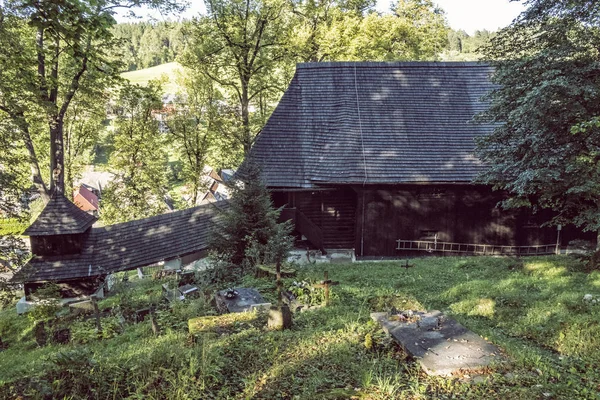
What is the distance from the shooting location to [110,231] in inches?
674

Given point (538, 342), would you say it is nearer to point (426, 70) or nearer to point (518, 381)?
point (518, 381)

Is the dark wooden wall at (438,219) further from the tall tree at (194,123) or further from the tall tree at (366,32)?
the tall tree at (194,123)

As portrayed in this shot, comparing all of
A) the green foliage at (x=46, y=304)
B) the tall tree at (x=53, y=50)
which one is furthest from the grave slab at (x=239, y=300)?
the green foliage at (x=46, y=304)

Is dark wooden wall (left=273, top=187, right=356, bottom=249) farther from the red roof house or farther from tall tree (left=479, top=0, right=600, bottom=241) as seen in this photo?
the red roof house

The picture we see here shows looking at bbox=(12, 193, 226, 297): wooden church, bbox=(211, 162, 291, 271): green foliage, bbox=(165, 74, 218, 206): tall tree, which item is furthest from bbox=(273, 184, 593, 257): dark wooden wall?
bbox=(165, 74, 218, 206): tall tree

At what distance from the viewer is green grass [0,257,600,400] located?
4289mm

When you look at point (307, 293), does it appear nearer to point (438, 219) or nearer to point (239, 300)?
point (239, 300)

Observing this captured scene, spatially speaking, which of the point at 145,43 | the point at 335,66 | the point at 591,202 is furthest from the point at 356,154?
the point at 145,43

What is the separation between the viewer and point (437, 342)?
5.32 m

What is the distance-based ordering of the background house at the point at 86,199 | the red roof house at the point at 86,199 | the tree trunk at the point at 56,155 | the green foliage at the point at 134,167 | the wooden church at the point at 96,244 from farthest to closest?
the red roof house at the point at 86,199 < the background house at the point at 86,199 < the green foliage at the point at 134,167 < the tree trunk at the point at 56,155 < the wooden church at the point at 96,244

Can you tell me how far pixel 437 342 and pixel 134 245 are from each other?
14.6 m

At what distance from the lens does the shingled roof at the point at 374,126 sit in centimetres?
1508

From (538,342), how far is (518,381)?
2.40 m

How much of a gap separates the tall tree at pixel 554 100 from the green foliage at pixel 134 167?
20258 millimetres
